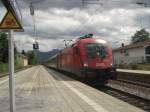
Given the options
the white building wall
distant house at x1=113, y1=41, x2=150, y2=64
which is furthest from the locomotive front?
the white building wall

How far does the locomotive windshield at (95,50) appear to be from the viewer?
24.3 m

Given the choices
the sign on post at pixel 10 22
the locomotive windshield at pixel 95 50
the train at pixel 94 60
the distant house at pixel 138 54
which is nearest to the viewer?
the sign on post at pixel 10 22

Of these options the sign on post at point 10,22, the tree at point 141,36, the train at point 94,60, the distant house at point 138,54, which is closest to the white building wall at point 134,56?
the distant house at point 138,54

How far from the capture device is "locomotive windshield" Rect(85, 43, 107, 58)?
79.9 feet

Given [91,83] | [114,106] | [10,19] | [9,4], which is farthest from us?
[91,83]

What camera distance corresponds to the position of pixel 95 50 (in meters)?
24.6

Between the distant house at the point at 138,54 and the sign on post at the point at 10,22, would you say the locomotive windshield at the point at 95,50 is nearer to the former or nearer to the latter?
the sign on post at the point at 10,22

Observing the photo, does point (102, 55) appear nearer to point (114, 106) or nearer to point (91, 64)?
point (91, 64)

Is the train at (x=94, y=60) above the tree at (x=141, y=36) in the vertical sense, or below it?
below

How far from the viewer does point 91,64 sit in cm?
2384

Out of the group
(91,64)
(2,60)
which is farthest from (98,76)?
(2,60)

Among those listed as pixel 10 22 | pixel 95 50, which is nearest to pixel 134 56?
pixel 95 50

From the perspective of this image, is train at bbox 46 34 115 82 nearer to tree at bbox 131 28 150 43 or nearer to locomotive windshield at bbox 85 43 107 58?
locomotive windshield at bbox 85 43 107 58

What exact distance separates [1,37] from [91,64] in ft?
206
